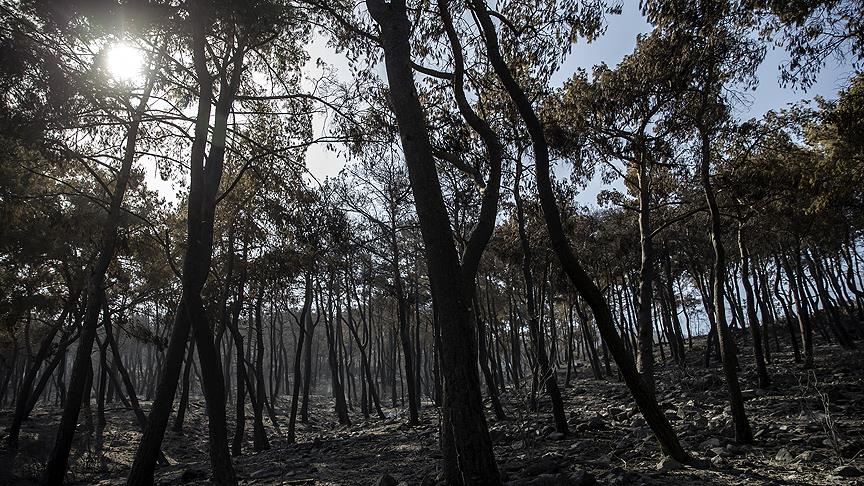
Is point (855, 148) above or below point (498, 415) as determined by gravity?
above

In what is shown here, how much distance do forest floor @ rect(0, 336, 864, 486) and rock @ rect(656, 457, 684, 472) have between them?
5 cm

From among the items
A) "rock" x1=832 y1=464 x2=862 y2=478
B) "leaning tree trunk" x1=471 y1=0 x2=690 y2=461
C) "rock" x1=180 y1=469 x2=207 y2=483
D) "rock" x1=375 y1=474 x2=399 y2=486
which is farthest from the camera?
"rock" x1=180 y1=469 x2=207 y2=483

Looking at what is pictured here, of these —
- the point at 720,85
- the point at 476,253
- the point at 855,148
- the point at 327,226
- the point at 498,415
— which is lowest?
the point at 498,415

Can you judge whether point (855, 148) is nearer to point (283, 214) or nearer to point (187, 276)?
point (283, 214)

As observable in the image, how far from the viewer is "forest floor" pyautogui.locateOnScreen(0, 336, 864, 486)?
688 cm

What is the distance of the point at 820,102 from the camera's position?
12234 millimetres

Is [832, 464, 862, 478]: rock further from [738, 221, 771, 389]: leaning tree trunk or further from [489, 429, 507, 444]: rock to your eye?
[738, 221, 771, 389]: leaning tree trunk

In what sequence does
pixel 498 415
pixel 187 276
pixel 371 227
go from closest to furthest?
pixel 187 276 < pixel 498 415 < pixel 371 227

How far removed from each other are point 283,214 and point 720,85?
8.82 metres

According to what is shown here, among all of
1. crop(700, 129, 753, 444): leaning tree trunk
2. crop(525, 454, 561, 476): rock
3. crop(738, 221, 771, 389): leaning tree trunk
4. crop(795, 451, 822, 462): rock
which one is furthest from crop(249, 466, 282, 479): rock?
crop(738, 221, 771, 389): leaning tree trunk

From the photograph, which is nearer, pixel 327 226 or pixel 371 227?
pixel 327 226

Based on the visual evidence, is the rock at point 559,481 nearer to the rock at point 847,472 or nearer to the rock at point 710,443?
the rock at point 847,472

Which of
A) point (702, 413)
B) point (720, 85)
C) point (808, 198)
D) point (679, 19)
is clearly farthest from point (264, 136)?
point (808, 198)

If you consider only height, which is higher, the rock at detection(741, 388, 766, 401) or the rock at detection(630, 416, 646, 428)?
the rock at detection(741, 388, 766, 401)
